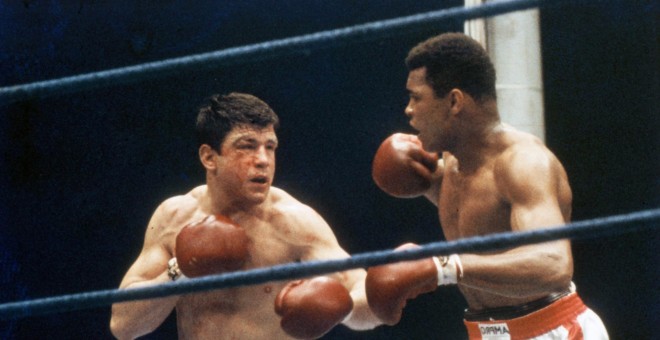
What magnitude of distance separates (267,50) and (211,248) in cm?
129

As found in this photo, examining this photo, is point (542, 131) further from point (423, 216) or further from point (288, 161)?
point (288, 161)

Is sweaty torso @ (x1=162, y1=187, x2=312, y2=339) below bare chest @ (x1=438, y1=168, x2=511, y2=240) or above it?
below

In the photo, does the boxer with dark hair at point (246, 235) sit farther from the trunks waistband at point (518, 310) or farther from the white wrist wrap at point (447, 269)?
the white wrist wrap at point (447, 269)

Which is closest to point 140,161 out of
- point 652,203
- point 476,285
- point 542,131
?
point 542,131

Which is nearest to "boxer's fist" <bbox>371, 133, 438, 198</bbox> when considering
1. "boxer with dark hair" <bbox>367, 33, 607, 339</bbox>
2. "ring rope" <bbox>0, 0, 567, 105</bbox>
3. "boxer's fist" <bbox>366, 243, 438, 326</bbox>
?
"boxer with dark hair" <bbox>367, 33, 607, 339</bbox>

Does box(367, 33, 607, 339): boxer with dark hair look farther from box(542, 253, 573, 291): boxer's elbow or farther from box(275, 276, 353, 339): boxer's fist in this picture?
box(275, 276, 353, 339): boxer's fist

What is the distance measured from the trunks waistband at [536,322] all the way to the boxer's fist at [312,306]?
12.0 inches

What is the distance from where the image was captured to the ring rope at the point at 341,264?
35.3 inches

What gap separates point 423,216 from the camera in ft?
11.2

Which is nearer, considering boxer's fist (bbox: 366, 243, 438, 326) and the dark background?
boxer's fist (bbox: 366, 243, 438, 326)

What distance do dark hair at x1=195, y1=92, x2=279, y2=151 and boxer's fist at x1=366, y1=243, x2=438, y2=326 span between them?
0.76m

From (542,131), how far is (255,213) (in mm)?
800

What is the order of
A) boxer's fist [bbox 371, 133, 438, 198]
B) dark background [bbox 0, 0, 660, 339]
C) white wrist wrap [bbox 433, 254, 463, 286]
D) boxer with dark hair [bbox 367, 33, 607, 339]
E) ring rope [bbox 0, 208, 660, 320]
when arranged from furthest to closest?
dark background [bbox 0, 0, 660, 339]
boxer's fist [bbox 371, 133, 438, 198]
boxer with dark hair [bbox 367, 33, 607, 339]
white wrist wrap [bbox 433, 254, 463, 286]
ring rope [bbox 0, 208, 660, 320]

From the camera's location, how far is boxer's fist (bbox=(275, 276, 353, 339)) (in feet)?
6.88
